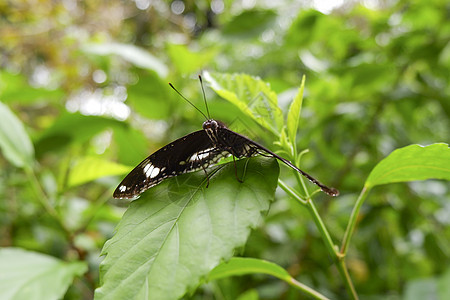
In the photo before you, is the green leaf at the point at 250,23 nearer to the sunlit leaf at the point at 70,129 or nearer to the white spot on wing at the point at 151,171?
the sunlit leaf at the point at 70,129

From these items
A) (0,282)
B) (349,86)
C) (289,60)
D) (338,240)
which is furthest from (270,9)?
(0,282)

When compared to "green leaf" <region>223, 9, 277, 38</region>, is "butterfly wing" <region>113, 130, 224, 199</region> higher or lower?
lower

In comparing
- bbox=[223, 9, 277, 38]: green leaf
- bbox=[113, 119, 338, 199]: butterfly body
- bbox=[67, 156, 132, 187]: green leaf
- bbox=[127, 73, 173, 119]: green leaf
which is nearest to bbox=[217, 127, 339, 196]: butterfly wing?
bbox=[113, 119, 338, 199]: butterfly body

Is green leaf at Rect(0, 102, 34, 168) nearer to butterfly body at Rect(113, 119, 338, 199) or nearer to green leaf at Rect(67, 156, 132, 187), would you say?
green leaf at Rect(67, 156, 132, 187)

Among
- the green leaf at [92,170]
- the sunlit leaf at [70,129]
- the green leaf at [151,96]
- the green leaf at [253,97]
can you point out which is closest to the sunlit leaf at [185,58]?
the green leaf at [151,96]

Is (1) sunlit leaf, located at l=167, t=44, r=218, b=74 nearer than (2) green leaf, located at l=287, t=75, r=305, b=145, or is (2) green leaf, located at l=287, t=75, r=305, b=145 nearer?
(2) green leaf, located at l=287, t=75, r=305, b=145
